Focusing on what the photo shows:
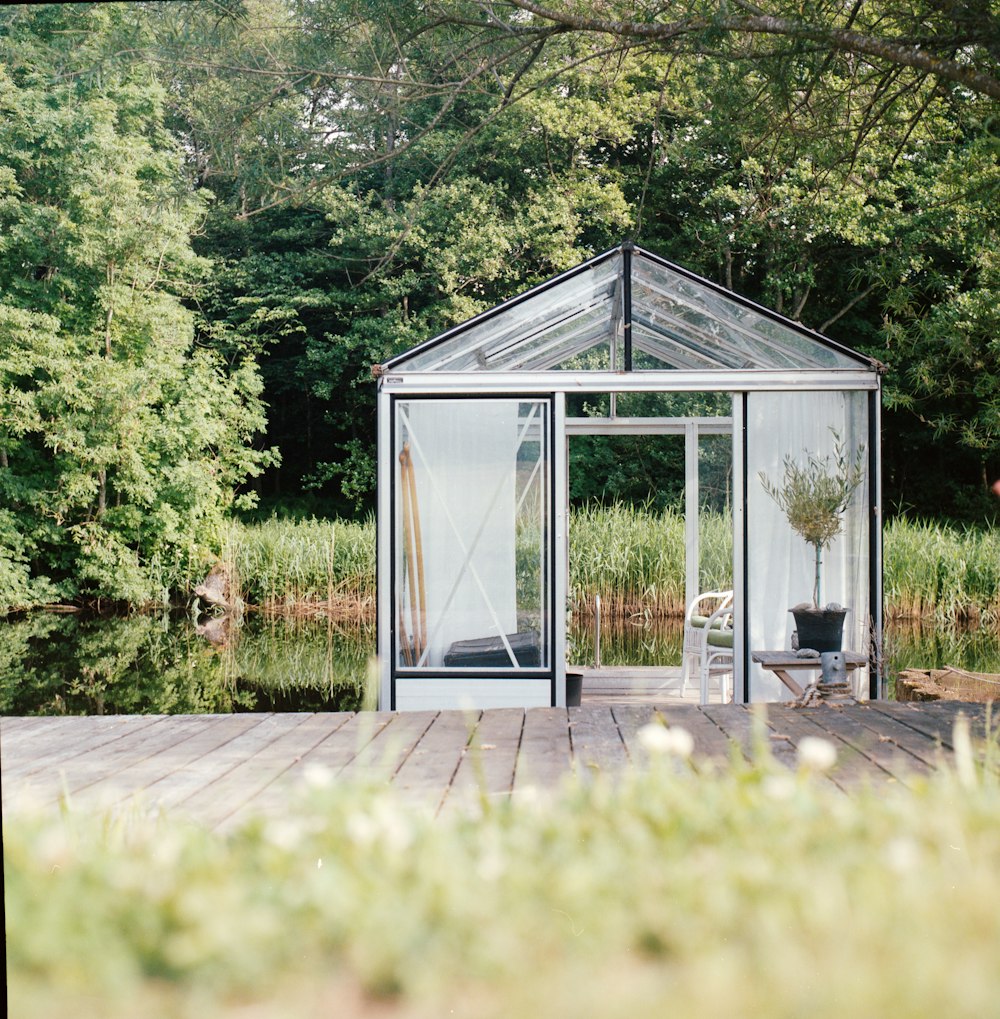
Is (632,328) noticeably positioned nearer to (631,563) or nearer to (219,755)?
(219,755)

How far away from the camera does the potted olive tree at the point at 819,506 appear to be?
5.52m

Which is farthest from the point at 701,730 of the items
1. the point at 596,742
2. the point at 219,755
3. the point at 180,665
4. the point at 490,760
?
the point at 180,665

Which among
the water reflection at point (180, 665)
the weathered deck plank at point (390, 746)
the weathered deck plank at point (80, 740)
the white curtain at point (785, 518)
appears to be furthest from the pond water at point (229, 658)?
the weathered deck plank at point (390, 746)

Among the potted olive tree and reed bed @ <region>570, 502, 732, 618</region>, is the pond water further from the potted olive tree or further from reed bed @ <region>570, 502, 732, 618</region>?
the potted olive tree

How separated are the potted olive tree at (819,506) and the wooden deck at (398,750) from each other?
1346mm

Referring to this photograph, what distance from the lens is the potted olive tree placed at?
18.1ft

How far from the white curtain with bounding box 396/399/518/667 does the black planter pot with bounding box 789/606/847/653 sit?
152 cm

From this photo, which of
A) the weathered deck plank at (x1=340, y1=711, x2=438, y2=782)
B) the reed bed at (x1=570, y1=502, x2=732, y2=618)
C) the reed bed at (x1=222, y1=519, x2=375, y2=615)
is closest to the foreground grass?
the weathered deck plank at (x1=340, y1=711, x2=438, y2=782)

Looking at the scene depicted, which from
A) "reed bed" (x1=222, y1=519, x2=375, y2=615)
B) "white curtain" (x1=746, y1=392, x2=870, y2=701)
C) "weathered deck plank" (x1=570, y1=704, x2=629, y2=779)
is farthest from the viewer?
"reed bed" (x1=222, y1=519, x2=375, y2=615)

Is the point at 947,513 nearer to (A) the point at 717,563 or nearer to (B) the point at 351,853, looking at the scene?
(A) the point at 717,563

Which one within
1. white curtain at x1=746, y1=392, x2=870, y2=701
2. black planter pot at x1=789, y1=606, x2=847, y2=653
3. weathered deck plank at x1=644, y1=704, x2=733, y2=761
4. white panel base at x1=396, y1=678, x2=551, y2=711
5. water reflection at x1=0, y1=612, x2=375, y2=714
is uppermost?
white curtain at x1=746, y1=392, x2=870, y2=701

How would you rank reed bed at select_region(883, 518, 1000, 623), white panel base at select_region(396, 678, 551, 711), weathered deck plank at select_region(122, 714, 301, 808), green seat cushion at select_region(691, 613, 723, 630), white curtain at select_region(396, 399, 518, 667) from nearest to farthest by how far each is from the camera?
weathered deck plank at select_region(122, 714, 301, 808) → white panel base at select_region(396, 678, 551, 711) → white curtain at select_region(396, 399, 518, 667) → green seat cushion at select_region(691, 613, 723, 630) → reed bed at select_region(883, 518, 1000, 623)

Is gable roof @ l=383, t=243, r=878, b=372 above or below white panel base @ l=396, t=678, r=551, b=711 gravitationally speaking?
above

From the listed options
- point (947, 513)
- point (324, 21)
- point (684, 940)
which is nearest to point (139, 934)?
point (684, 940)
